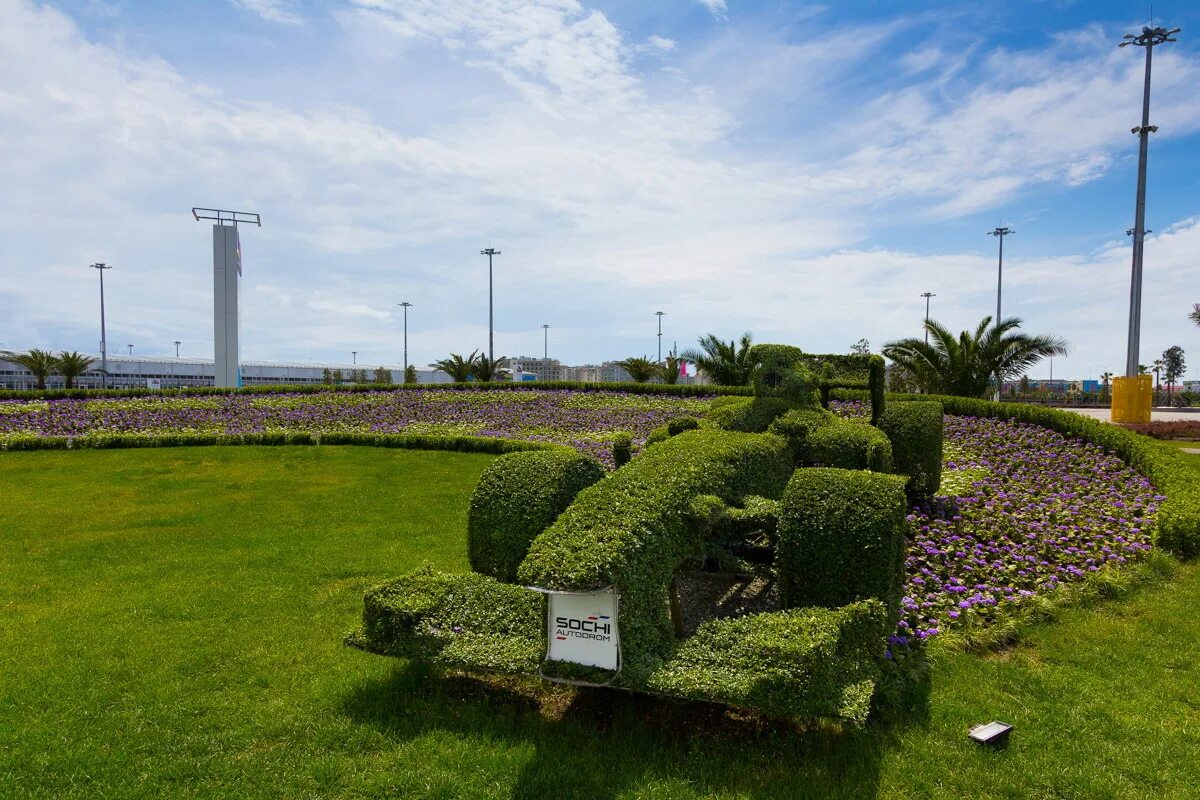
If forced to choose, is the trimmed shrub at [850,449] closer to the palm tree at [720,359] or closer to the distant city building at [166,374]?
the palm tree at [720,359]

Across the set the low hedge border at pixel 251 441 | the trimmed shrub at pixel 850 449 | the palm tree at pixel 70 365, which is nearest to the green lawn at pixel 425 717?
the trimmed shrub at pixel 850 449

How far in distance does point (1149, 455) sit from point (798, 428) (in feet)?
24.0

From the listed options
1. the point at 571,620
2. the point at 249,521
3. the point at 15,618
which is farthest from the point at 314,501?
the point at 571,620

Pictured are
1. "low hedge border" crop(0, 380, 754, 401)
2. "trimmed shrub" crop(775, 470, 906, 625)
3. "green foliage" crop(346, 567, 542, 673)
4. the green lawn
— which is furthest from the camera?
"low hedge border" crop(0, 380, 754, 401)

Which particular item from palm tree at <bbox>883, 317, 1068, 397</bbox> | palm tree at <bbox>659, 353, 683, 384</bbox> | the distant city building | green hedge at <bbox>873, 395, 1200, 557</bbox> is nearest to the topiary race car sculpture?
green hedge at <bbox>873, 395, 1200, 557</bbox>

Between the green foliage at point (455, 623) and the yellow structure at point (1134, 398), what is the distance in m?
21.6

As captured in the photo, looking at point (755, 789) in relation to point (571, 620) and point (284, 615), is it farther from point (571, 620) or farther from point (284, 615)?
point (284, 615)

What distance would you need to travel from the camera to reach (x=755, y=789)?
315cm

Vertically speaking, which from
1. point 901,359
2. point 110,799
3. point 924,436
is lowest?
point 110,799

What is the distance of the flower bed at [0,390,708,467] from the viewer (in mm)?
15758

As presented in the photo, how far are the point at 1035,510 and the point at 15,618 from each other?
10098 mm

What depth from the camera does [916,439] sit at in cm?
766

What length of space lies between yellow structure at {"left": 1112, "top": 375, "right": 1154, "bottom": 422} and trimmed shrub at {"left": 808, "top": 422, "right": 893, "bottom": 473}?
18.6m

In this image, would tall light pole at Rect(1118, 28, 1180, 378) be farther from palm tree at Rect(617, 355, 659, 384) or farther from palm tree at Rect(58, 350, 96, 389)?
palm tree at Rect(58, 350, 96, 389)
